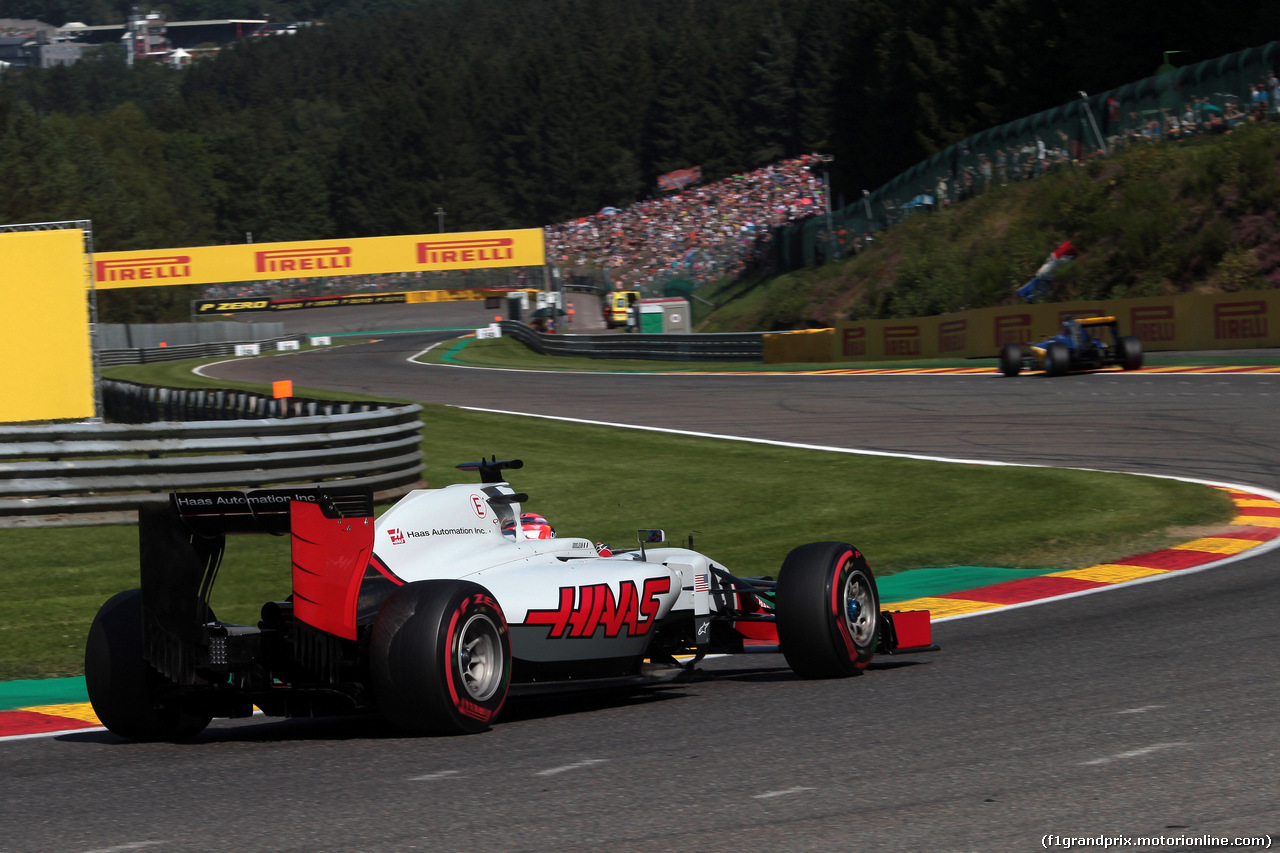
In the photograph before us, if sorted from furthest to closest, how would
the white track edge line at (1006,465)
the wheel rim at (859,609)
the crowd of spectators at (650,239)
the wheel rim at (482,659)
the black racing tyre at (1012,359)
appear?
the crowd of spectators at (650,239) → the black racing tyre at (1012,359) → the white track edge line at (1006,465) → the wheel rim at (859,609) → the wheel rim at (482,659)

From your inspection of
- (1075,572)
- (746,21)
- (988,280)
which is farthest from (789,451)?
(746,21)

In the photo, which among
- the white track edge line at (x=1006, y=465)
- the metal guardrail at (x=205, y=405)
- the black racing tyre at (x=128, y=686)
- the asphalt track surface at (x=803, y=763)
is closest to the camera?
the asphalt track surface at (x=803, y=763)

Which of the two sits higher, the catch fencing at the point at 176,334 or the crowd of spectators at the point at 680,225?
the crowd of spectators at the point at 680,225

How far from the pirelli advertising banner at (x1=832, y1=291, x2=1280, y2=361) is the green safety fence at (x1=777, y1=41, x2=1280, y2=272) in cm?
881

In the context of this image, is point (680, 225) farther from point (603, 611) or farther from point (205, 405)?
point (603, 611)

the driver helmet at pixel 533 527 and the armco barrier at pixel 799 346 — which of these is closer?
the driver helmet at pixel 533 527

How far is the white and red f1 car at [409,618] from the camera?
18.5ft

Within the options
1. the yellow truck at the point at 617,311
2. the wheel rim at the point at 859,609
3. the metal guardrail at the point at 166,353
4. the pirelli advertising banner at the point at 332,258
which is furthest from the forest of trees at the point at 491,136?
the wheel rim at the point at 859,609

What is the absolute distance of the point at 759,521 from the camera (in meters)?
13.0

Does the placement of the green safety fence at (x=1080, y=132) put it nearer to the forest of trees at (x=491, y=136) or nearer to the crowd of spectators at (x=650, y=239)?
the crowd of spectators at (x=650, y=239)

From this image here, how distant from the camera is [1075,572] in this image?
10.0m

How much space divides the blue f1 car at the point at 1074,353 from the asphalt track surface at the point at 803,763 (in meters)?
16.4

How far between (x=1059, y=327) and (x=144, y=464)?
2166 centimetres

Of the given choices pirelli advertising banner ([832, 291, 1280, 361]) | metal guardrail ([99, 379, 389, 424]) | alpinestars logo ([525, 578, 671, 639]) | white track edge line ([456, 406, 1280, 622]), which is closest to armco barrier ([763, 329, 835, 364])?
pirelli advertising banner ([832, 291, 1280, 361])
